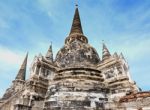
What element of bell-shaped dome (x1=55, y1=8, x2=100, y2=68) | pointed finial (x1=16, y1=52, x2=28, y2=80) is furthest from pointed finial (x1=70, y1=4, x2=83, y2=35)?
pointed finial (x1=16, y1=52, x2=28, y2=80)

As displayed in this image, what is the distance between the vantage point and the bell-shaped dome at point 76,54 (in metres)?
19.4

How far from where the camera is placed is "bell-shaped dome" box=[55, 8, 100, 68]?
19375 millimetres

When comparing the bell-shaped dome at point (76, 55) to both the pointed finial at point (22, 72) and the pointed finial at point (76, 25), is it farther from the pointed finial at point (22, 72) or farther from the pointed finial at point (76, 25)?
the pointed finial at point (22, 72)

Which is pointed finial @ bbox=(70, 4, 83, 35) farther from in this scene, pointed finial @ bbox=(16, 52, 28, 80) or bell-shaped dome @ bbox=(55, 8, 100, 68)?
pointed finial @ bbox=(16, 52, 28, 80)

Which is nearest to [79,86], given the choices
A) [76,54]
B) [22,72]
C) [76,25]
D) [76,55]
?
[76,55]

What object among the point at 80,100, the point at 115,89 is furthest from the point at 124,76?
the point at 80,100

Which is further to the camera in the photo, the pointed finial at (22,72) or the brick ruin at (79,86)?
the pointed finial at (22,72)

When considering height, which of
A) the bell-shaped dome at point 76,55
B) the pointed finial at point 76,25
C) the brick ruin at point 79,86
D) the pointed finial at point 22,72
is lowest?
the brick ruin at point 79,86

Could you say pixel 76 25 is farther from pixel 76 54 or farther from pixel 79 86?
pixel 79 86

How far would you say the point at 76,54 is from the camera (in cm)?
2012

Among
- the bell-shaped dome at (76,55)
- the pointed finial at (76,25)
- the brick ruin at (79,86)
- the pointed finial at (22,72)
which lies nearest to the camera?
the brick ruin at (79,86)

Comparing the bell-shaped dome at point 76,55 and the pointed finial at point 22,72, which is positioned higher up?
the pointed finial at point 22,72

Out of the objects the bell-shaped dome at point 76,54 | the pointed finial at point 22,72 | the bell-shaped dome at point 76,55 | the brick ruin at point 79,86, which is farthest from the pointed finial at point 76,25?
the pointed finial at point 22,72

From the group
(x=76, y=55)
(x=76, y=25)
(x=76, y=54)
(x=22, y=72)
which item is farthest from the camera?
(x=22, y=72)
